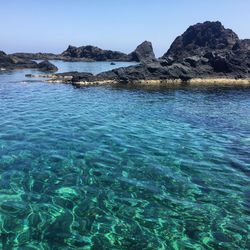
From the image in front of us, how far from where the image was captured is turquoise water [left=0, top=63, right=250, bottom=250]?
12.7m

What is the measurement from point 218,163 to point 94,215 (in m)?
10.1

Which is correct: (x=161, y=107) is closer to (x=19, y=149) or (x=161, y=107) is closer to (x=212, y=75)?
(x=19, y=149)

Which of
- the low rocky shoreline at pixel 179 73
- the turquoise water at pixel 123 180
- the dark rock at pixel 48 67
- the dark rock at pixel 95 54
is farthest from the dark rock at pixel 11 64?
the turquoise water at pixel 123 180

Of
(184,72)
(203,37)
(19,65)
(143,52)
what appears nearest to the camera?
(184,72)

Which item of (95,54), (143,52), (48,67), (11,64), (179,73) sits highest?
(143,52)

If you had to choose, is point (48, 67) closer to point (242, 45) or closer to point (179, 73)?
point (179, 73)

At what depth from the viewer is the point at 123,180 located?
17516 millimetres

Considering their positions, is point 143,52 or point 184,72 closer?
point 184,72

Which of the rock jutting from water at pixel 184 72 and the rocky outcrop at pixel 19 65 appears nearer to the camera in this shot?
the rock jutting from water at pixel 184 72

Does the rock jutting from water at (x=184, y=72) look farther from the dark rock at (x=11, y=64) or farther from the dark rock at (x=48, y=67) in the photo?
the dark rock at (x=11, y=64)

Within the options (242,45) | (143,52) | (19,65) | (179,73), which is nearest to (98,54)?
(143,52)

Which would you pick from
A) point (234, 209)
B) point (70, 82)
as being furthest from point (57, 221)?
point (70, 82)

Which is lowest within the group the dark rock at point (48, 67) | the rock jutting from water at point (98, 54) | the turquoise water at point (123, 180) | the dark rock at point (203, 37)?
the turquoise water at point (123, 180)

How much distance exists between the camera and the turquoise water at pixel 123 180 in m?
12.7
